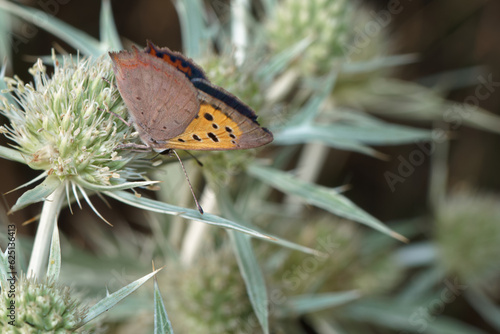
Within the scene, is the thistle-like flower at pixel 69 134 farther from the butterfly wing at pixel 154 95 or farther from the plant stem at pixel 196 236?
the plant stem at pixel 196 236

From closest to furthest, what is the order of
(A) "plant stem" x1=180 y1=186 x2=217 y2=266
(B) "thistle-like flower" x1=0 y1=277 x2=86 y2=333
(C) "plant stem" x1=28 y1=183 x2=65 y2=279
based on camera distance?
(B) "thistle-like flower" x1=0 y1=277 x2=86 y2=333
(C) "plant stem" x1=28 y1=183 x2=65 y2=279
(A) "plant stem" x1=180 y1=186 x2=217 y2=266

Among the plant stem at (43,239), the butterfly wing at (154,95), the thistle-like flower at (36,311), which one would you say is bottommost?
the thistle-like flower at (36,311)

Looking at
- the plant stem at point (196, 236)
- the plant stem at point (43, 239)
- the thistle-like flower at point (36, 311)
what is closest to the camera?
the thistle-like flower at point (36, 311)

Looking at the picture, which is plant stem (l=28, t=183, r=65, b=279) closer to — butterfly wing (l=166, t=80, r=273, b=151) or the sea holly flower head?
the sea holly flower head

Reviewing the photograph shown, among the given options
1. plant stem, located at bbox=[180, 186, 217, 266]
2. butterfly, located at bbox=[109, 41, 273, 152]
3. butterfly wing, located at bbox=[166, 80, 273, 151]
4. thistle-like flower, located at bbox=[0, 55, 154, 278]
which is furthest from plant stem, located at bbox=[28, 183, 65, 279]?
plant stem, located at bbox=[180, 186, 217, 266]

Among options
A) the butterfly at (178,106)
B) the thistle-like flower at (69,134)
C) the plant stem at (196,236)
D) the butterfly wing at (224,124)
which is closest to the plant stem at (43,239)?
the thistle-like flower at (69,134)

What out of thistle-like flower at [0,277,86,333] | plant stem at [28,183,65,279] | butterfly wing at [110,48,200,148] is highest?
butterfly wing at [110,48,200,148]

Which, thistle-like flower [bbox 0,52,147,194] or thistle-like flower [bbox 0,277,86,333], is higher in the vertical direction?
thistle-like flower [bbox 0,52,147,194]

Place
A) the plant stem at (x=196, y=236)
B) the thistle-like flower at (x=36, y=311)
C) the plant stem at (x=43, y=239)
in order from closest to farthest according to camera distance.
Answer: the thistle-like flower at (x=36, y=311) → the plant stem at (x=43, y=239) → the plant stem at (x=196, y=236)

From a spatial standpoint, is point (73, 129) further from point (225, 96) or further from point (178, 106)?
point (225, 96)

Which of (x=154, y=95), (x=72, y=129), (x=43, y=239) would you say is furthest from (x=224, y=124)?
(x=43, y=239)
